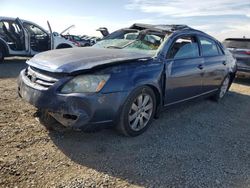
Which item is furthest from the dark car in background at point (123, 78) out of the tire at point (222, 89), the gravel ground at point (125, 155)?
the tire at point (222, 89)

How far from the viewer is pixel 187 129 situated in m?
4.71

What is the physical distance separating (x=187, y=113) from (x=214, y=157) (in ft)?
5.86

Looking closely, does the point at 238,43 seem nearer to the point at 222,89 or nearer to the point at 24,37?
the point at 222,89

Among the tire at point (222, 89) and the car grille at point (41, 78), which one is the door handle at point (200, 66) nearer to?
the tire at point (222, 89)

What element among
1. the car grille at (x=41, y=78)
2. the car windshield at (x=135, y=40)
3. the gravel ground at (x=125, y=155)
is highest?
the car windshield at (x=135, y=40)

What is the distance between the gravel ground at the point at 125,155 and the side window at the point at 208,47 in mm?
1400

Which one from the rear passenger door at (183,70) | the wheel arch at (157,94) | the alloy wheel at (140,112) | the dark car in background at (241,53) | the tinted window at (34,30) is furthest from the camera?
the tinted window at (34,30)

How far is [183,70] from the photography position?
481 centimetres

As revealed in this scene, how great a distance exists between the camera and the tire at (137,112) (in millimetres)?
3885

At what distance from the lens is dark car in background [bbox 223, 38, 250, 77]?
8969 mm

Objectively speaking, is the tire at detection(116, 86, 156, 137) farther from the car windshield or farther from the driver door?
the driver door

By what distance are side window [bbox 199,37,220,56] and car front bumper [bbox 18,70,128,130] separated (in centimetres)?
255

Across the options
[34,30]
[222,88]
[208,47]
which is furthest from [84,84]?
[34,30]

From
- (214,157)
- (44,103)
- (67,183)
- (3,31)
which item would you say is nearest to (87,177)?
(67,183)
